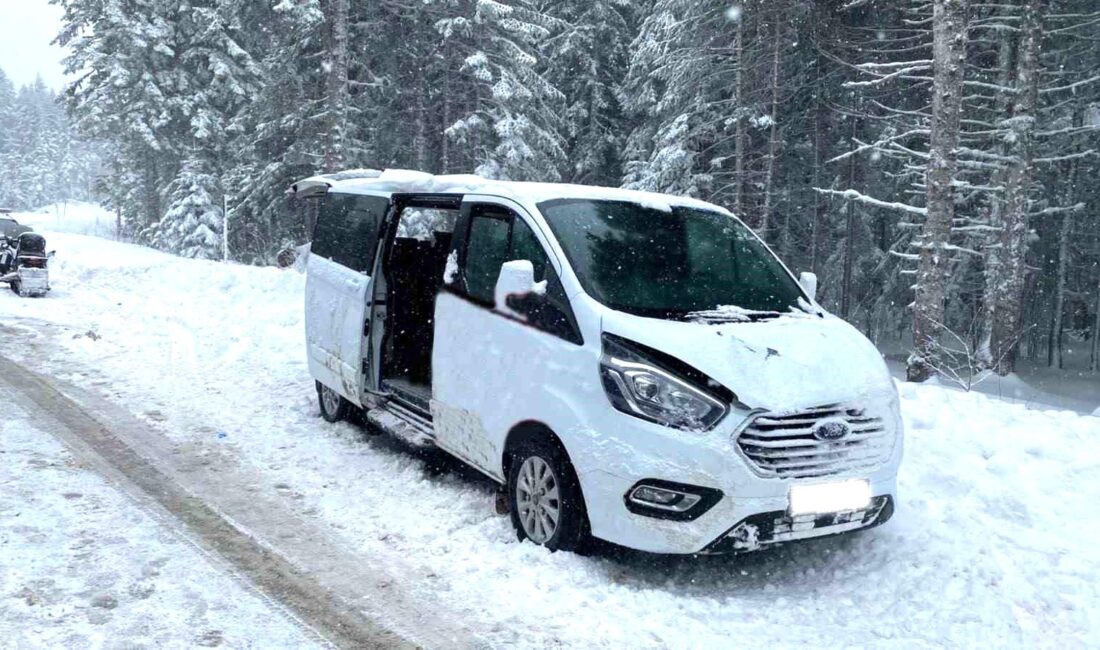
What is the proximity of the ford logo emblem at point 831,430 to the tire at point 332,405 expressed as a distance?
4.82m

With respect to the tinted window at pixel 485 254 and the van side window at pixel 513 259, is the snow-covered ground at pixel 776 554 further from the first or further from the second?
the tinted window at pixel 485 254

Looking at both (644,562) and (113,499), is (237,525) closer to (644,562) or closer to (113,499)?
(113,499)

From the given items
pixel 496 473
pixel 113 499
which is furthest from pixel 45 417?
pixel 496 473

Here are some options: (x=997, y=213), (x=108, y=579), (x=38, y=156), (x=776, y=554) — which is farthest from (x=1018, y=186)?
(x=38, y=156)

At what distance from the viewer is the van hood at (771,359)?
424cm

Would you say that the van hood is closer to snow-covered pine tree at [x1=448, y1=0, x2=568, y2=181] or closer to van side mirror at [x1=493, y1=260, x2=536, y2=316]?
van side mirror at [x1=493, y1=260, x2=536, y2=316]

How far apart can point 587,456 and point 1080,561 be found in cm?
288

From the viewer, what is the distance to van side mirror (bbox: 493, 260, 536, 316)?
4.90 metres

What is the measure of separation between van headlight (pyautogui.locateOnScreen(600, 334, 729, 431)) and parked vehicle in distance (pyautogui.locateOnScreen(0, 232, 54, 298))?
1575 centimetres

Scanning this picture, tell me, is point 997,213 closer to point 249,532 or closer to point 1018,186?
point 1018,186

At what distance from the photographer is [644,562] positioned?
4.84 meters

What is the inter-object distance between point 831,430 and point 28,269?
54.7 ft

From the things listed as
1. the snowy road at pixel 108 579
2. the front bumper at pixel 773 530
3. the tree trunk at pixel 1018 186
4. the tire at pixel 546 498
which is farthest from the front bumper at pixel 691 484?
the tree trunk at pixel 1018 186

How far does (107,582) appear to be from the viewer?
4.30 meters
